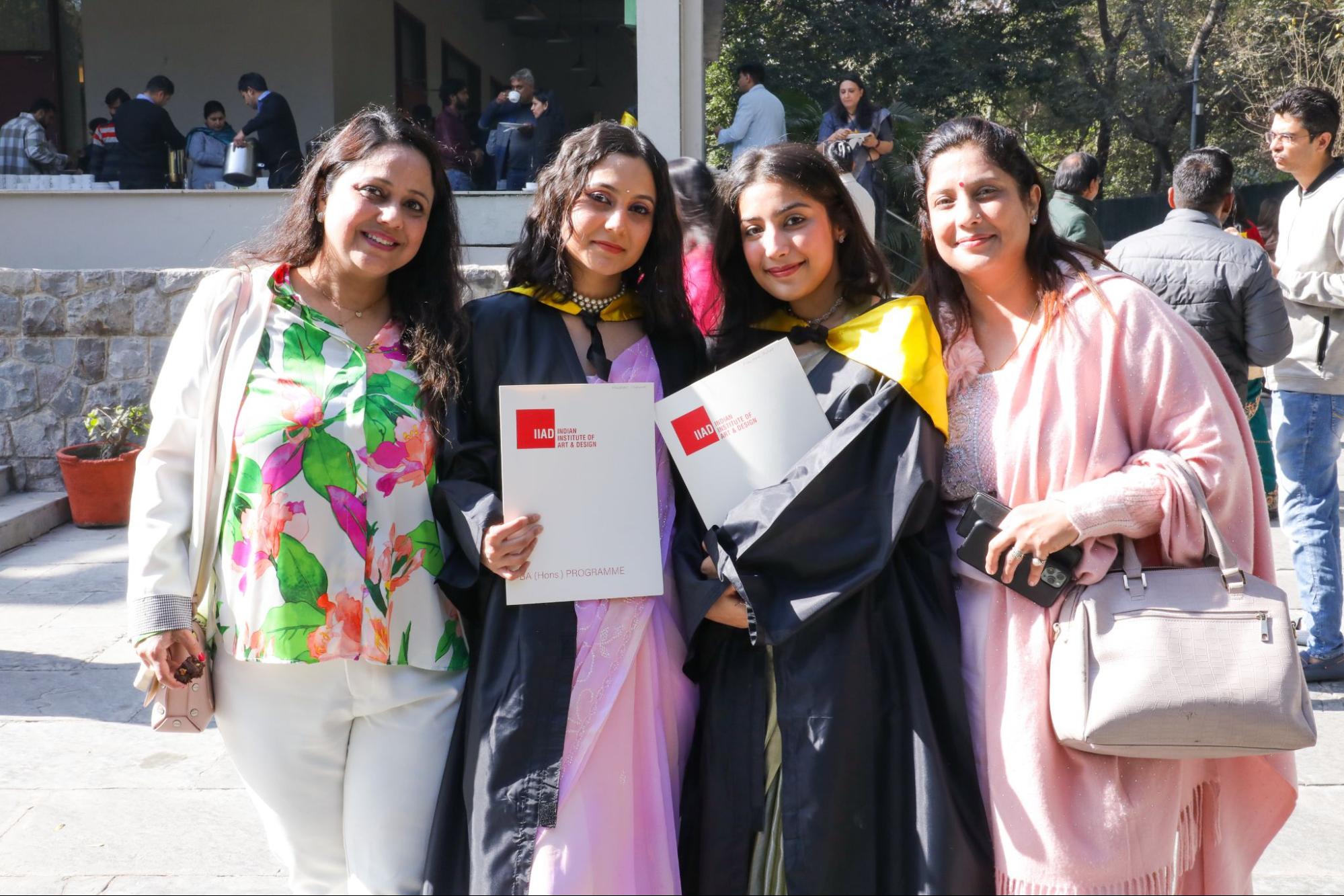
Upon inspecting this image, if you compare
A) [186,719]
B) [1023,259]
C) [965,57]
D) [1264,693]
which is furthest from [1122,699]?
[965,57]

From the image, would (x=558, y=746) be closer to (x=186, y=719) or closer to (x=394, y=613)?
(x=394, y=613)

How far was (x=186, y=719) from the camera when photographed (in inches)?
92.5

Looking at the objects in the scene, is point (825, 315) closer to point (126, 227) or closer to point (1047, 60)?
point (126, 227)

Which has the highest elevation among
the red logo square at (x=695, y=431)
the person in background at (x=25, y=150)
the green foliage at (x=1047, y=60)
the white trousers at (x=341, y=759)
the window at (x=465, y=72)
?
the green foliage at (x=1047, y=60)

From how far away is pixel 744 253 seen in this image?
2664 mm

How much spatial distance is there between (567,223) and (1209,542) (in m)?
1.45

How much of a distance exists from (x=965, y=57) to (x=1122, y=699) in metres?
24.5

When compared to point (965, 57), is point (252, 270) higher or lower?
lower

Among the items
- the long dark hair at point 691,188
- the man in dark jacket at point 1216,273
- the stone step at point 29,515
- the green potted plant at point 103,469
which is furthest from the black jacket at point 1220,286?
the stone step at point 29,515

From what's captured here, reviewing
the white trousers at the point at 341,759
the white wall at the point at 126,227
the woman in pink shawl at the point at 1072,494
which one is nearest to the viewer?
the woman in pink shawl at the point at 1072,494

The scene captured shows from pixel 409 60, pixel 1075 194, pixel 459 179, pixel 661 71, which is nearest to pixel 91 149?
pixel 459 179

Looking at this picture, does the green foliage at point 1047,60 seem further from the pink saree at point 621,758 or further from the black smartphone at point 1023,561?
the pink saree at point 621,758

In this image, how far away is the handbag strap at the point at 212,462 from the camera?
237 cm

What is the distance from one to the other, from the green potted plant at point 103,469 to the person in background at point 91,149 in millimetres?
4722
